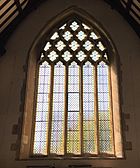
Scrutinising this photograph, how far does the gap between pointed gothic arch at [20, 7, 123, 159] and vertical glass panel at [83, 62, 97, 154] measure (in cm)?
4

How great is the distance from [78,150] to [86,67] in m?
1.98

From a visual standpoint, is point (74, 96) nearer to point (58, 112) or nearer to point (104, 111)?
point (58, 112)

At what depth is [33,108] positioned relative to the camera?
711cm

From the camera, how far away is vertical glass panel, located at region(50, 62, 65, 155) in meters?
6.74

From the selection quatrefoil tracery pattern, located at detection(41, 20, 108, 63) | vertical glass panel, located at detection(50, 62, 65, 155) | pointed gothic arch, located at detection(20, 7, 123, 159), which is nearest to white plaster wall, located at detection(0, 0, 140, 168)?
pointed gothic arch, located at detection(20, 7, 123, 159)

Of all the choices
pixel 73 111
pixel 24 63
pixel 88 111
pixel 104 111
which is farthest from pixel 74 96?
pixel 24 63

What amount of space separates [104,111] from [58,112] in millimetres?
992

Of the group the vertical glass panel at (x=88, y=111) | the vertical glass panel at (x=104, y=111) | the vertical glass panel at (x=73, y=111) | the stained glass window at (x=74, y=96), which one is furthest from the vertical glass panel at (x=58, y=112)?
the vertical glass panel at (x=104, y=111)

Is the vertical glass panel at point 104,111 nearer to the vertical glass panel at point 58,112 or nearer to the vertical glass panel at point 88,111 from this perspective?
the vertical glass panel at point 88,111

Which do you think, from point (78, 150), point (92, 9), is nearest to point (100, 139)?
point (78, 150)

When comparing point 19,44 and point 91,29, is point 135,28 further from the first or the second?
point 19,44

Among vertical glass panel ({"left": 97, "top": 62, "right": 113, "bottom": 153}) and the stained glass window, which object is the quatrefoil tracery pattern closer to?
the stained glass window

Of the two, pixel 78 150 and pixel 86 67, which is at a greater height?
pixel 86 67

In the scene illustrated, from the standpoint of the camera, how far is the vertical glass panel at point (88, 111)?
22.1 ft
